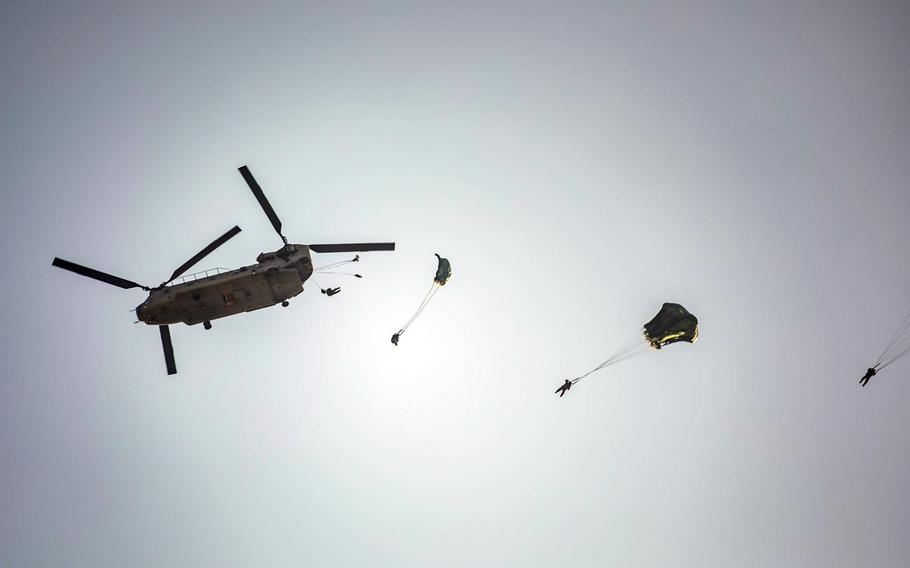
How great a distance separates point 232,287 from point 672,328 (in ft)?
59.8

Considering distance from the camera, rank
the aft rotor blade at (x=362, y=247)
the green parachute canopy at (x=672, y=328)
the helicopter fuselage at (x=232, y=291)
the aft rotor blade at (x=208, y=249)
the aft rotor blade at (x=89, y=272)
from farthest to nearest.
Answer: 1. the green parachute canopy at (x=672, y=328)
2. the aft rotor blade at (x=362, y=247)
3. the helicopter fuselage at (x=232, y=291)
4. the aft rotor blade at (x=208, y=249)
5. the aft rotor blade at (x=89, y=272)

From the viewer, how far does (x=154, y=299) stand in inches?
782

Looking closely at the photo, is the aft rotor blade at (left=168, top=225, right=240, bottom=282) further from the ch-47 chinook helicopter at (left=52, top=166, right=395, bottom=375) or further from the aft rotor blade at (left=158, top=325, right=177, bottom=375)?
the aft rotor blade at (left=158, top=325, right=177, bottom=375)

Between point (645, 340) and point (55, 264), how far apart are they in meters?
23.3

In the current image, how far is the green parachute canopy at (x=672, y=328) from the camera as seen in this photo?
22844 millimetres

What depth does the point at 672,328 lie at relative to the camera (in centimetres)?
2283

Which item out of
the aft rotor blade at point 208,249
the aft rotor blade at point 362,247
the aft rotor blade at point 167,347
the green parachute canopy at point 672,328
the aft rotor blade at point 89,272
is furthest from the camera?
the green parachute canopy at point 672,328

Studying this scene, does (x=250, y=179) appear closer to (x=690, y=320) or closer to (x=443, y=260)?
(x=443, y=260)

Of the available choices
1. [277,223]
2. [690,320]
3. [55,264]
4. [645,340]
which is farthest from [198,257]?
[690,320]

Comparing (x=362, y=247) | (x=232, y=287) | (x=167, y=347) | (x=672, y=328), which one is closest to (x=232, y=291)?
(x=232, y=287)

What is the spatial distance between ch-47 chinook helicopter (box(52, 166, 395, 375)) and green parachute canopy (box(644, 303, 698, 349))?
40.0ft

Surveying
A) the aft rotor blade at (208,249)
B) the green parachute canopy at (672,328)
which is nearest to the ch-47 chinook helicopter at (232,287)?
the aft rotor blade at (208,249)

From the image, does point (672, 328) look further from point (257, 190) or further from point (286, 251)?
point (257, 190)

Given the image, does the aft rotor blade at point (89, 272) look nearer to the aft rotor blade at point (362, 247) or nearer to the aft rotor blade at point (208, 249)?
the aft rotor blade at point (208, 249)
